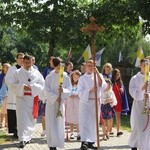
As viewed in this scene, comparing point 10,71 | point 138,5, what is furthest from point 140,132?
point 138,5

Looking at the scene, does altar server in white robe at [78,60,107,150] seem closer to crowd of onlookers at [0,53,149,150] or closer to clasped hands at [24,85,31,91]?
crowd of onlookers at [0,53,149,150]

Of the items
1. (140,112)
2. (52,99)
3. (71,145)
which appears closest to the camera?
(140,112)

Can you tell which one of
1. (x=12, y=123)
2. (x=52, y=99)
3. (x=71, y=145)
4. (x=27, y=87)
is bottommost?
(x=71, y=145)

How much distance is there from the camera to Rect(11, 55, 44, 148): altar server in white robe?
1020 centimetres

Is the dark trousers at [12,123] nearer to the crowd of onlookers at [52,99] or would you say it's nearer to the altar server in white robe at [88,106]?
the crowd of onlookers at [52,99]

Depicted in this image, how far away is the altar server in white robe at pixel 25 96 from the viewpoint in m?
10.2

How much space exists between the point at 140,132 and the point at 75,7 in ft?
50.1

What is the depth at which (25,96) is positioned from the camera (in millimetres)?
10336

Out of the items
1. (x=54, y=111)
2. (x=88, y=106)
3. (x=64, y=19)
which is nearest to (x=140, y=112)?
(x=88, y=106)

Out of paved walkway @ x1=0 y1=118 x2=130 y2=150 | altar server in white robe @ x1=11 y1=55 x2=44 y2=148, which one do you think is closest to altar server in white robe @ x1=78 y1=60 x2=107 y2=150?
paved walkway @ x1=0 y1=118 x2=130 y2=150

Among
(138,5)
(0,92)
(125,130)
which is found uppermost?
(138,5)

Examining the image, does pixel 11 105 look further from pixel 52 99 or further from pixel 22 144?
pixel 52 99

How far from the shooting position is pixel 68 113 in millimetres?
12273

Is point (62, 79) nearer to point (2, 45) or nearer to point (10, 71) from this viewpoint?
point (10, 71)
